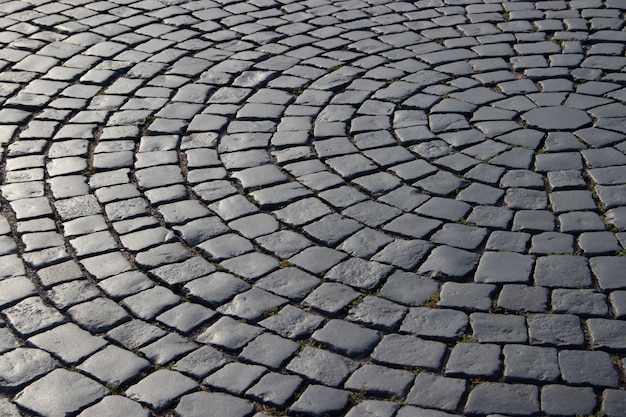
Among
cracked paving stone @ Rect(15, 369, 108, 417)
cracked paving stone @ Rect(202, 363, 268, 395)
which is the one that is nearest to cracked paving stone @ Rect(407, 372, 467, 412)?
cracked paving stone @ Rect(202, 363, 268, 395)

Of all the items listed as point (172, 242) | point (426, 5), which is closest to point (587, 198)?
point (172, 242)

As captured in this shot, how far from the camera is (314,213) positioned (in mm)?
4781

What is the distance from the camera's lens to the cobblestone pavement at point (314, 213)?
362cm

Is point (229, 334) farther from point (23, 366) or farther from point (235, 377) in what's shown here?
point (23, 366)

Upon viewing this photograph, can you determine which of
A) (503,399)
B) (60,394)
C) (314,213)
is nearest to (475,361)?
(503,399)

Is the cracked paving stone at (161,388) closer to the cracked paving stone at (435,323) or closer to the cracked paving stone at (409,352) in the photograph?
the cracked paving stone at (409,352)

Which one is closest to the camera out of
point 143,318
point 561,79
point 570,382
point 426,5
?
point 570,382

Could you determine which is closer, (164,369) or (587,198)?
(164,369)

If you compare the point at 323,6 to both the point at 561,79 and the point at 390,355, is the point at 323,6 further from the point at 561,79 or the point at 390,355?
the point at 390,355

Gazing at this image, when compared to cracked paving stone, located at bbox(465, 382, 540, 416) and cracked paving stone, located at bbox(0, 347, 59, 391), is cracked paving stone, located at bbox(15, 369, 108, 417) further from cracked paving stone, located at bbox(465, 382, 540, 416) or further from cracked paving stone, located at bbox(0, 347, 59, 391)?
cracked paving stone, located at bbox(465, 382, 540, 416)

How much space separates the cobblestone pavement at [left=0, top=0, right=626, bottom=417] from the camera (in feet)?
11.9

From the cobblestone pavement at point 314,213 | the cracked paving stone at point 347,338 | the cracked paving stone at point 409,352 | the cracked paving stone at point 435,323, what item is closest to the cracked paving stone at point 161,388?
the cobblestone pavement at point 314,213

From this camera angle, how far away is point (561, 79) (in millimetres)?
6168

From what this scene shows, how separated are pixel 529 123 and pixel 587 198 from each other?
923 millimetres
